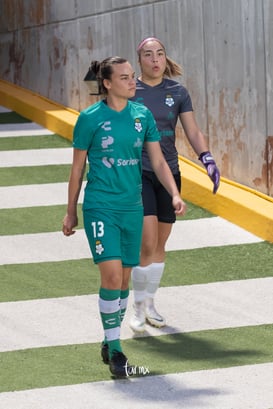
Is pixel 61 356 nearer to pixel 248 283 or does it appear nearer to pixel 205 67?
pixel 248 283

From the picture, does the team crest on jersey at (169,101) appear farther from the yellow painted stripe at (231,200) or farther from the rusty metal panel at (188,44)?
the rusty metal panel at (188,44)

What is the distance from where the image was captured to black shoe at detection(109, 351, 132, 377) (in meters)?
7.44

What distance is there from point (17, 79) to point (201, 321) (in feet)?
36.9

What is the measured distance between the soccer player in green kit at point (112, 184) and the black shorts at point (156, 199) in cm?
99

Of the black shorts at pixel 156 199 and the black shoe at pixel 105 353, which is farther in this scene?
the black shorts at pixel 156 199

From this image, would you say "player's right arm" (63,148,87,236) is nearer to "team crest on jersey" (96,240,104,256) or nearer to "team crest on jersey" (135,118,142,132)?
"team crest on jersey" (96,240,104,256)

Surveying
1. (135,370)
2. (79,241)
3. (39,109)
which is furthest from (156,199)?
(39,109)

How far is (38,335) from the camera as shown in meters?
8.62

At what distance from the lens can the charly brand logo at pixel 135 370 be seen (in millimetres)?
7452

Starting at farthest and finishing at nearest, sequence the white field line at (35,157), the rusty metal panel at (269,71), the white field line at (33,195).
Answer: the white field line at (35,157)
the white field line at (33,195)
the rusty metal panel at (269,71)

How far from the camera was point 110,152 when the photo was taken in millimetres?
7426

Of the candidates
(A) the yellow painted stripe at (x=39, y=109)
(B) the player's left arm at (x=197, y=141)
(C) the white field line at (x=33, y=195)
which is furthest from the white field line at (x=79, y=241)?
(A) the yellow painted stripe at (x=39, y=109)

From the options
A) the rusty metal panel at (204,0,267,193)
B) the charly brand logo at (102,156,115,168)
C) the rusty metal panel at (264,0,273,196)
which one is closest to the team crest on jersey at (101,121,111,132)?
the charly brand logo at (102,156,115,168)

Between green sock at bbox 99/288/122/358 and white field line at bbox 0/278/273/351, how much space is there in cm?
92
